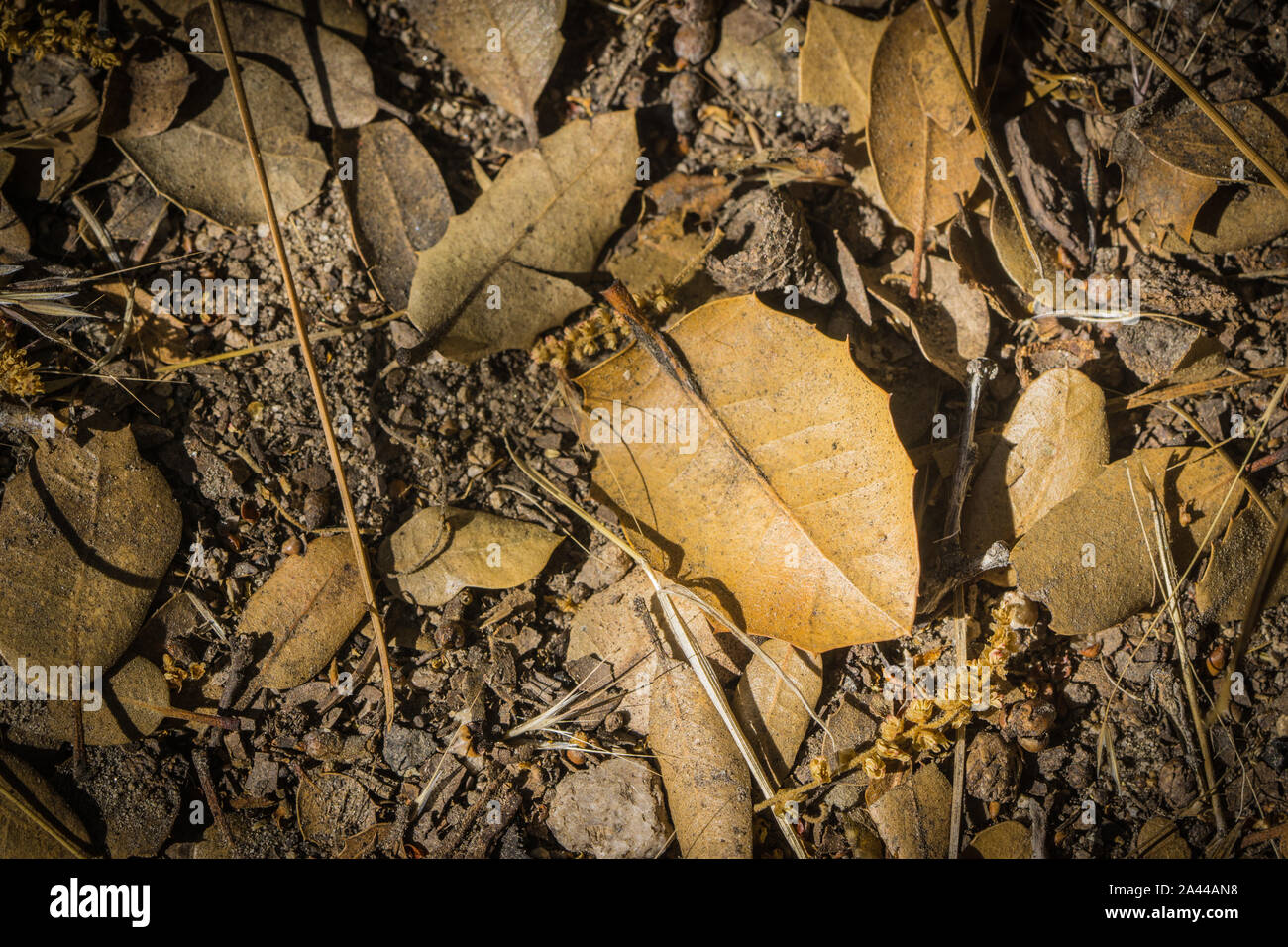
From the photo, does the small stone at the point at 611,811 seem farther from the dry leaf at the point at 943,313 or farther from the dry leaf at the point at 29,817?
the dry leaf at the point at 943,313

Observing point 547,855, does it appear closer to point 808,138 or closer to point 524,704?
point 524,704

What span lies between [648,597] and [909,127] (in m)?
1.71

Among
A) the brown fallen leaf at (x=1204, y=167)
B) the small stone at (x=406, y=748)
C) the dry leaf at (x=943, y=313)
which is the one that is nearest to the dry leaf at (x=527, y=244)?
the dry leaf at (x=943, y=313)

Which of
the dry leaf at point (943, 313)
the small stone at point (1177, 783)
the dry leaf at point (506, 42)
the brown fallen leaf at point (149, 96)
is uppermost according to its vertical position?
the dry leaf at point (506, 42)

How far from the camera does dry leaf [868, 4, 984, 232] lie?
250 centimetres

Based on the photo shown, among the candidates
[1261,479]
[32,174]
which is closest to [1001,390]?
[1261,479]

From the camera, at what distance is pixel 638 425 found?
227 centimetres

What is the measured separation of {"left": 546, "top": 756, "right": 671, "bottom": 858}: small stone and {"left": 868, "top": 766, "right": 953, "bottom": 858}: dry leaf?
63cm

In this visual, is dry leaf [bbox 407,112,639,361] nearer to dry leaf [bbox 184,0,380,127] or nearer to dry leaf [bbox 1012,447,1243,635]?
dry leaf [bbox 184,0,380,127]

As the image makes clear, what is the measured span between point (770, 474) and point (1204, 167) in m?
1.73

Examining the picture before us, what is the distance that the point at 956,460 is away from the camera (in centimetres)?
239

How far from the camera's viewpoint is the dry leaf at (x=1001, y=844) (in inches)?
89.4

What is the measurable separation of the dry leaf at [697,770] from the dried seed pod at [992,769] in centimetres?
66
